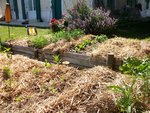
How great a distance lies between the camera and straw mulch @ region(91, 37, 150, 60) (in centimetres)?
602

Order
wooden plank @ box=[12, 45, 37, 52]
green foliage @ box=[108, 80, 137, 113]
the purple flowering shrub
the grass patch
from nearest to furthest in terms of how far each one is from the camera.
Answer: green foliage @ box=[108, 80, 137, 113]
wooden plank @ box=[12, 45, 37, 52]
the purple flowering shrub
the grass patch

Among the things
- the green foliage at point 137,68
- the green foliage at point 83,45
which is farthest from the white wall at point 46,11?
the green foliage at point 137,68

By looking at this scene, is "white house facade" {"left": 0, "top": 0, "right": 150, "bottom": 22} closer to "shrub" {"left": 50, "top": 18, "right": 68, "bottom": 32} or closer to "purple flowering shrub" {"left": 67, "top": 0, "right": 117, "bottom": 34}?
"shrub" {"left": 50, "top": 18, "right": 68, "bottom": 32}

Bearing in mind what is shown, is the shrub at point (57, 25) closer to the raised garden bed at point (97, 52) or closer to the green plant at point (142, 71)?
the raised garden bed at point (97, 52)

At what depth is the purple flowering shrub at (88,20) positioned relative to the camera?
34.2 ft

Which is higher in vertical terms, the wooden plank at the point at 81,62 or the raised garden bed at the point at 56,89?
the raised garden bed at the point at 56,89

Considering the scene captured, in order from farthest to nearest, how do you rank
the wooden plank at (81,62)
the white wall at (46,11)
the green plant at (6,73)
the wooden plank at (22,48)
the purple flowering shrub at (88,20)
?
the white wall at (46,11) → the purple flowering shrub at (88,20) → the wooden plank at (22,48) → the wooden plank at (81,62) → the green plant at (6,73)

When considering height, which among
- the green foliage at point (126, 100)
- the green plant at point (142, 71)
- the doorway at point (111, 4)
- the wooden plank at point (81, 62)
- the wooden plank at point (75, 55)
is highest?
the doorway at point (111, 4)

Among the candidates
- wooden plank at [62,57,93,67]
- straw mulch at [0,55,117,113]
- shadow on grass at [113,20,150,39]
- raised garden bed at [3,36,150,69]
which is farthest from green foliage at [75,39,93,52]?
shadow on grass at [113,20,150,39]

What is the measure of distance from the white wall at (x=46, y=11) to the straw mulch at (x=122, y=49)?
503 inches

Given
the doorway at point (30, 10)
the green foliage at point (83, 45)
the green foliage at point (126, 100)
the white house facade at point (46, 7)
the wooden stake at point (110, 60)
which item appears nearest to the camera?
the green foliage at point (126, 100)

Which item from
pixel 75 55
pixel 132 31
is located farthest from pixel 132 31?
pixel 75 55

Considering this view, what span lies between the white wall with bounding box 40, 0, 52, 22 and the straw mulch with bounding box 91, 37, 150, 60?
12.8 metres

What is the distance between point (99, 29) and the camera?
10.6 meters
